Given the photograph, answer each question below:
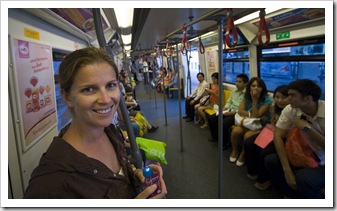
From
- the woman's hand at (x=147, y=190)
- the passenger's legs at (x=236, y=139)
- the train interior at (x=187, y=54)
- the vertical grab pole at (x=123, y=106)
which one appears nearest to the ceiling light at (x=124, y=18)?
the train interior at (x=187, y=54)

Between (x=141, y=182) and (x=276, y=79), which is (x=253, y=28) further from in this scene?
(x=141, y=182)

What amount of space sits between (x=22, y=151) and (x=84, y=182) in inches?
33.0

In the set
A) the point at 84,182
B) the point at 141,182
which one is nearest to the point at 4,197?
the point at 84,182

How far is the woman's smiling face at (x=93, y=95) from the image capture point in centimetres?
88

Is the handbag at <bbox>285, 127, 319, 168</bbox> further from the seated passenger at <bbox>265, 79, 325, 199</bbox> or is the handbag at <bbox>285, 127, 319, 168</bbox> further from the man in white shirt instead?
the man in white shirt

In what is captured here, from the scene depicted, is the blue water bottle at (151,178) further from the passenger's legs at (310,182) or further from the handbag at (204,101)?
the handbag at (204,101)

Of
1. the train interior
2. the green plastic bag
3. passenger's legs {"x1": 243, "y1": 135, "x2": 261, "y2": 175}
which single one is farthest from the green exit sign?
the green plastic bag

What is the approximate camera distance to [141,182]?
1.10m

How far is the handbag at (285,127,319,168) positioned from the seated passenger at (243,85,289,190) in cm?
43

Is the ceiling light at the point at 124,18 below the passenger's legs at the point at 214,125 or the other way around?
the other way around

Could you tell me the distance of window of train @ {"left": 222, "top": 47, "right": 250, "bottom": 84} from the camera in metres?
4.44

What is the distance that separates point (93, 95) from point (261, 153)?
2203 mm

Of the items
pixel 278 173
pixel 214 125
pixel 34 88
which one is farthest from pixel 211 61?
pixel 34 88

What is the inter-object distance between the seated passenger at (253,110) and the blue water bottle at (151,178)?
2.13 metres
